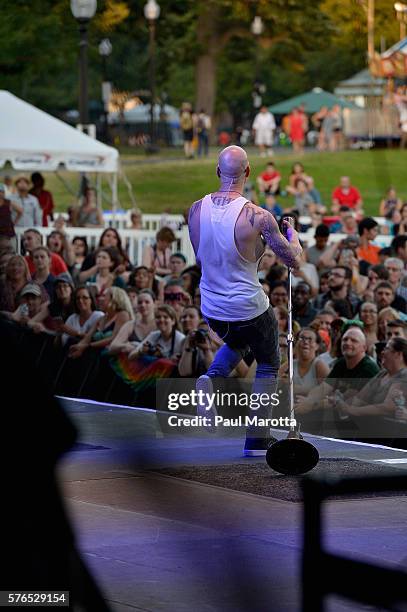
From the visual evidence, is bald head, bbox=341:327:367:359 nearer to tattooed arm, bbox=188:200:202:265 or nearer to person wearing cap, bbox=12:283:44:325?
tattooed arm, bbox=188:200:202:265

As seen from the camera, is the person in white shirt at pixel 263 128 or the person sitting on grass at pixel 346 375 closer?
the person sitting on grass at pixel 346 375

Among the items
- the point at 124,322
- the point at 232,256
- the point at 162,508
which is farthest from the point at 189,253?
the point at 162,508

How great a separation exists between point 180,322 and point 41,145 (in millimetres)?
9467

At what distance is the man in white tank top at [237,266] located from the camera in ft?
28.1

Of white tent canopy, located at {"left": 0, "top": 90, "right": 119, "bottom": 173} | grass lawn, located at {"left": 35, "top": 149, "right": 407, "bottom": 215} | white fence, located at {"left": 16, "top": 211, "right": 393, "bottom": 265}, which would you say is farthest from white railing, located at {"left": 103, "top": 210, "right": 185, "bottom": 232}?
grass lawn, located at {"left": 35, "top": 149, "right": 407, "bottom": 215}

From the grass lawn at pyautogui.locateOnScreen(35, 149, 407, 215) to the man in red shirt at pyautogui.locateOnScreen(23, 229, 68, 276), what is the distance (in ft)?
60.6

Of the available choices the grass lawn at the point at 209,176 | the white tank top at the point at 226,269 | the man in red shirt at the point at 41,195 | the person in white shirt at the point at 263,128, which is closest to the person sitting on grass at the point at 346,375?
the white tank top at the point at 226,269

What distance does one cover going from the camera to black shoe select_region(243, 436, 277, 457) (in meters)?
8.91

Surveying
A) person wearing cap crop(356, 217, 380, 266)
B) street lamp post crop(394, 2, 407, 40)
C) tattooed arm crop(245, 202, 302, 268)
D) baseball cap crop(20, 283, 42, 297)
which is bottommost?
person wearing cap crop(356, 217, 380, 266)

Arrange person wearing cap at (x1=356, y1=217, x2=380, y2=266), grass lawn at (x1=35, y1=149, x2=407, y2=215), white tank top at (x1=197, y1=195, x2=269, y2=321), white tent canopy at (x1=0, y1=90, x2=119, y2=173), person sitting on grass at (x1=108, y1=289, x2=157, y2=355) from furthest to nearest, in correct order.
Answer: grass lawn at (x1=35, y1=149, x2=407, y2=215) < white tent canopy at (x1=0, y1=90, x2=119, y2=173) < person wearing cap at (x1=356, y1=217, x2=380, y2=266) < person sitting on grass at (x1=108, y1=289, x2=157, y2=355) < white tank top at (x1=197, y1=195, x2=269, y2=321)

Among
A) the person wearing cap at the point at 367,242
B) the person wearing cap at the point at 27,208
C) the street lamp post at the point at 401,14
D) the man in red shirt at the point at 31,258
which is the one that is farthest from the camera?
the street lamp post at the point at 401,14

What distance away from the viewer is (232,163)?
8602 millimetres

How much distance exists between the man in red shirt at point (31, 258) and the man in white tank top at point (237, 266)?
22.8 ft

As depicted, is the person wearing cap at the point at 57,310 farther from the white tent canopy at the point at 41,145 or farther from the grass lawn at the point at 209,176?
the grass lawn at the point at 209,176
